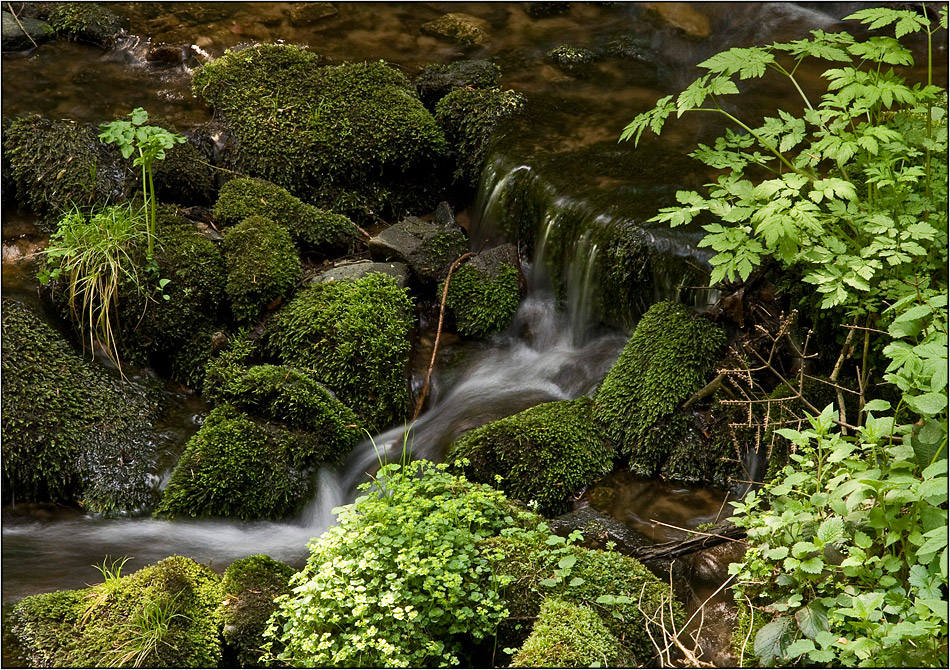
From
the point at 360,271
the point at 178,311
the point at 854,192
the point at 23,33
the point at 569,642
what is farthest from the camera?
the point at 23,33

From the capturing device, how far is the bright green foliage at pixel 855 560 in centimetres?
255

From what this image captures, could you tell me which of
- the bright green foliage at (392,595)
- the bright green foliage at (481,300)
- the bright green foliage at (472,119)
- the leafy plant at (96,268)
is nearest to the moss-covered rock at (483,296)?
the bright green foliage at (481,300)

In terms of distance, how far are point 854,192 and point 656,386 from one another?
5.60 feet

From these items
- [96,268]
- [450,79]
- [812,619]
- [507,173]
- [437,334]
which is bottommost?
[812,619]

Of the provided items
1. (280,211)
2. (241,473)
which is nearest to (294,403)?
(241,473)

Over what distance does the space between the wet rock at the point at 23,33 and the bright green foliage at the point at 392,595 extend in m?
6.33

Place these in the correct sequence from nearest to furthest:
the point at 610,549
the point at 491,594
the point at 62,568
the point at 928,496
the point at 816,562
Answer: the point at 928,496, the point at 816,562, the point at 491,594, the point at 610,549, the point at 62,568

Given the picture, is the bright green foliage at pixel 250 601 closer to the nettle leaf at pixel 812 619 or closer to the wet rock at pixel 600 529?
the wet rock at pixel 600 529

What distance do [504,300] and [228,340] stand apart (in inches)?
76.1

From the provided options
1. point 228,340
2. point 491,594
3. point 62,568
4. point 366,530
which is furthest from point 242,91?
point 491,594

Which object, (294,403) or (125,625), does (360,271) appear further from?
(125,625)

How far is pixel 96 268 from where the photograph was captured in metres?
4.95

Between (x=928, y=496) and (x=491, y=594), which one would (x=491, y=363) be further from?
(x=928, y=496)

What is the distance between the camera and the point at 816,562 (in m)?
2.81
